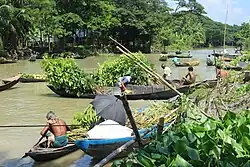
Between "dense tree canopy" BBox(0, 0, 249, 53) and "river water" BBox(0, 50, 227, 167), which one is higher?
"dense tree canopy" BBox(0, 0, 249, 53)

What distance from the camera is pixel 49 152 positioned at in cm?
793

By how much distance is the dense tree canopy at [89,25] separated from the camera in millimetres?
43375

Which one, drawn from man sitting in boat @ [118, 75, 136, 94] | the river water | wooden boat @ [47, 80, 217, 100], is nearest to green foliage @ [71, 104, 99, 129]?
the river water

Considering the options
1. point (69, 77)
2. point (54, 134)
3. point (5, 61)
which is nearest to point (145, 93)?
point (69, 77)

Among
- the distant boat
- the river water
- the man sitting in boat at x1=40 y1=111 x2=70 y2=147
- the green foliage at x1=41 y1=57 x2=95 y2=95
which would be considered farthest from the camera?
the distant boat

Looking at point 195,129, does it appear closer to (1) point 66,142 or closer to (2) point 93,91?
(1) point 66,142

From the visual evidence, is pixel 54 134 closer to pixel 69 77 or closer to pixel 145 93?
pixel 145 93

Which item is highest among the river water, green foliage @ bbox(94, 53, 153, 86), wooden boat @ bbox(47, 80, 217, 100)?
green foliage @ bbox(94, 53, 153, 86)

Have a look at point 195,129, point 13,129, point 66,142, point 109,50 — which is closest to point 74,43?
point 109,50

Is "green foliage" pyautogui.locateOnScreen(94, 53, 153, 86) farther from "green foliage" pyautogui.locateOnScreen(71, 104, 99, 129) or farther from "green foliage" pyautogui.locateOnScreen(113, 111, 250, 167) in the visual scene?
"green foliage" pyautogui.locateOnScreen(113, 111, 250, 167)

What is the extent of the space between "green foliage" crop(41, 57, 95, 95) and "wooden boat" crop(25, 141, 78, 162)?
7.95m

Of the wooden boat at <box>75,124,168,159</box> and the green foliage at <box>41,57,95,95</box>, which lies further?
the green foliage at <box>41,57,95,95</box>

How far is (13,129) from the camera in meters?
11.7

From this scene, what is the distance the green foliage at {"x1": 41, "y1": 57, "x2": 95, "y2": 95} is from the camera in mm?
16078
